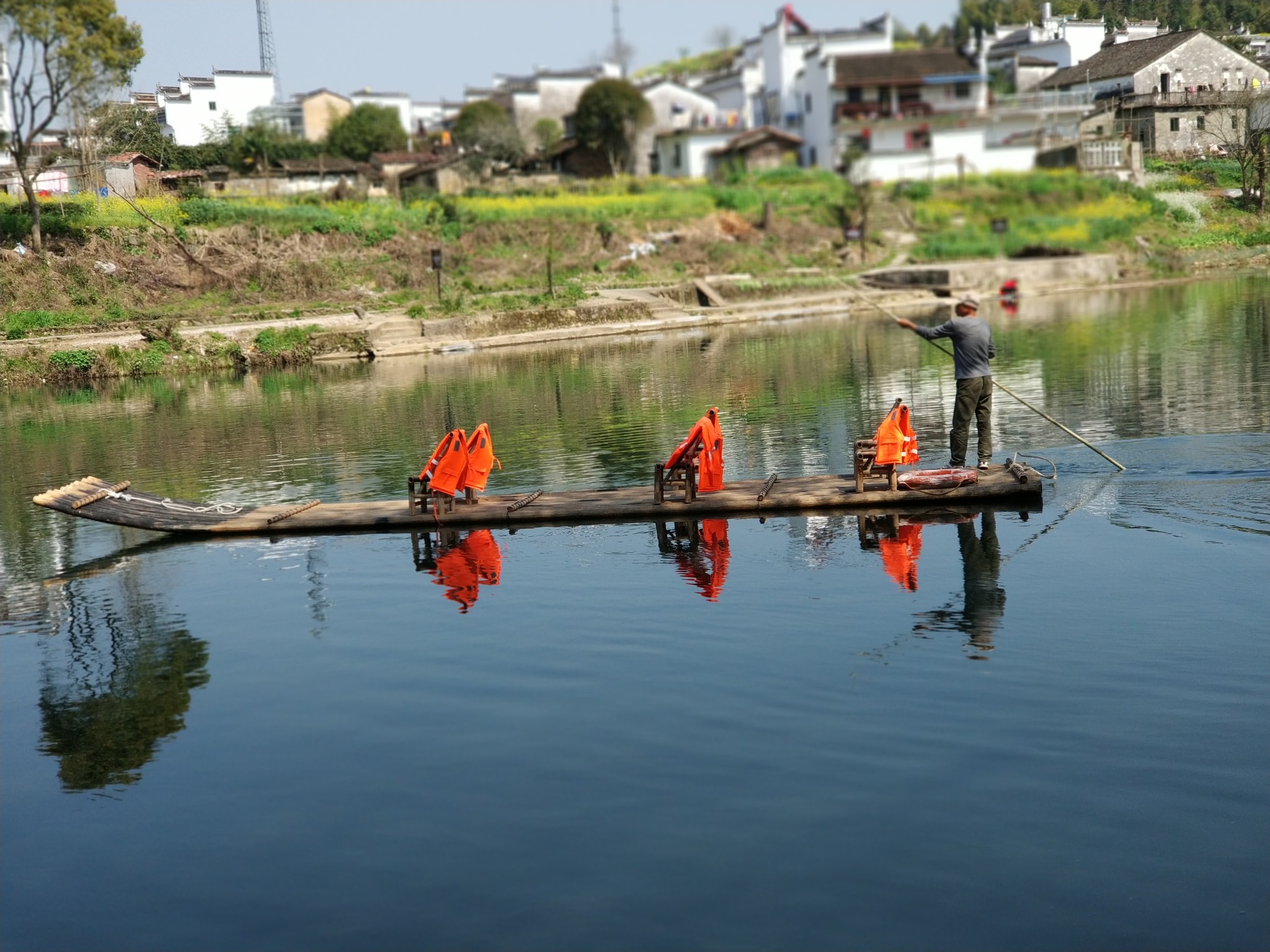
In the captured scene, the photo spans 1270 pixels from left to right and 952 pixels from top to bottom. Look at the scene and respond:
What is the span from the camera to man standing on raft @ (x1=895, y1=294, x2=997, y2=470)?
14188mm

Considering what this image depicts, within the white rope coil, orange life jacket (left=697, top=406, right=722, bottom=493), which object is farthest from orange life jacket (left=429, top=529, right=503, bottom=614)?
the white rope coil

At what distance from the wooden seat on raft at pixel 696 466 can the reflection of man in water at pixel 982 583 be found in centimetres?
284

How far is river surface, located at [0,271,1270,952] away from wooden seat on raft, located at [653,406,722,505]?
52cm

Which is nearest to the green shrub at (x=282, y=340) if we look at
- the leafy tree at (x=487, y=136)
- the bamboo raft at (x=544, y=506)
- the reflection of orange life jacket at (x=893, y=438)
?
the bamboo raft at (x=544, y=506)

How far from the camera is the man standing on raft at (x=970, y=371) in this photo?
1419 cm

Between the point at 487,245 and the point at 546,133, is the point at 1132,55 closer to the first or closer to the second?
the point at 487,245

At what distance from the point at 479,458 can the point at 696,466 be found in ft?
8.44

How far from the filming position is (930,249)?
A: 166 feet

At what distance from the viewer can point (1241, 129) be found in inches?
849

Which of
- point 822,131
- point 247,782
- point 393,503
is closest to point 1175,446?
A: point 393,503

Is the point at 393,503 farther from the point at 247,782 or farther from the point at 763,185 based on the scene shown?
the point at 763,185

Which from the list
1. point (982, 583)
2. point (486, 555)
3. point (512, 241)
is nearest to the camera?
point (982, 583)

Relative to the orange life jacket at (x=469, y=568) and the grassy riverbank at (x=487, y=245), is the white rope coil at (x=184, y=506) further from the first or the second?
the grassy riverbank at (x=487, y=245)

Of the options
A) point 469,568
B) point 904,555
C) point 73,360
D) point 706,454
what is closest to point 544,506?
point 469,568
